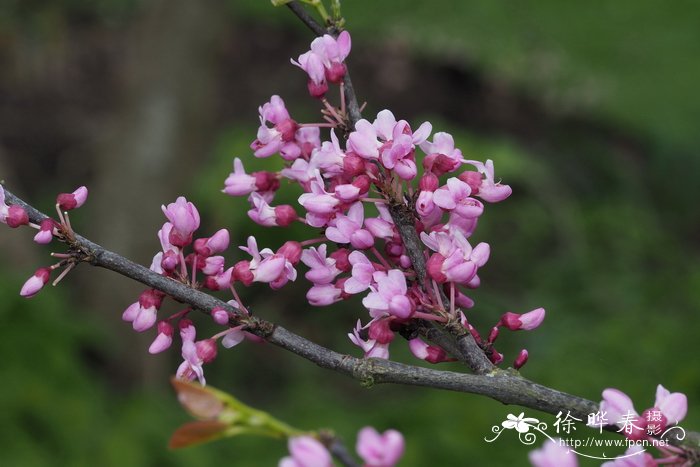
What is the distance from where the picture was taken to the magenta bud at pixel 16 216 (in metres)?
0.82

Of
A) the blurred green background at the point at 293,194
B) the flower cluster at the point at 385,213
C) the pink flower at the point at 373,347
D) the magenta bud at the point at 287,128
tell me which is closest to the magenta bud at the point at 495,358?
the flower cluster at the point at 385,213

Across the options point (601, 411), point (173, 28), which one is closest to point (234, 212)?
point (173, 28)

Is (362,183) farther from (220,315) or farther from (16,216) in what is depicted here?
(16,216)

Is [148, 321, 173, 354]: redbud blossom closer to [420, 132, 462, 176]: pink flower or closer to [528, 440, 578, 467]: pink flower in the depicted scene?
[420, 132, 462, 176]: pink flower

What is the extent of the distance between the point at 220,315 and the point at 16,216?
0.71ft

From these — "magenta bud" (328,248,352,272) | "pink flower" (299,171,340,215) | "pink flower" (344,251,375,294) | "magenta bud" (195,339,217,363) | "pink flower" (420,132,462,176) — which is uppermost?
"pink flower" (420,132,462,176)

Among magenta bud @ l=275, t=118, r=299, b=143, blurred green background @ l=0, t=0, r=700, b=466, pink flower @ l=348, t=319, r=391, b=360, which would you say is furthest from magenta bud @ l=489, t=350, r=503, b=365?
blurred green background @ l=0, t=0, r=700, b=466

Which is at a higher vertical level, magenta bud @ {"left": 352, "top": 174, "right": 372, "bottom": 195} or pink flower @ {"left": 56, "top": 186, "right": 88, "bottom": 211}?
magenta bud @ {"left": 352, "top": 174, "right": 372, "bottom": 195}

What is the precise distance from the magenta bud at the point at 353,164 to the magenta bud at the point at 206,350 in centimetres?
20

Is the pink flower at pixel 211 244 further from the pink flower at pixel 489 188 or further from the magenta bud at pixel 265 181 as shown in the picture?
the pink flower at pixel 489 188

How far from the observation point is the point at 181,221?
86cm

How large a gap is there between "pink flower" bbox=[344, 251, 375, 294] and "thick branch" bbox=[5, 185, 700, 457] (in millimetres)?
68

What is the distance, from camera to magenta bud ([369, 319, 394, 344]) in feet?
2.74

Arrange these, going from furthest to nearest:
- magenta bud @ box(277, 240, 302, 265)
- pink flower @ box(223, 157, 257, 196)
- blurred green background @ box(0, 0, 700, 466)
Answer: blurred green background @ box(0, 0, 700, 466), pink flower @ box(223, 157, 257, 196), magenta bud @ box(277, 240, 302, 265)
